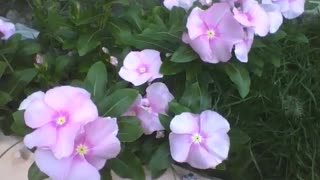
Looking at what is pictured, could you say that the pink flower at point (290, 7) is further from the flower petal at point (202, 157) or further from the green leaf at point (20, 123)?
the green leaf at point (20, 123)

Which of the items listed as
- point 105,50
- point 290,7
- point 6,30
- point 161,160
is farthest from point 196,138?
point 6,30

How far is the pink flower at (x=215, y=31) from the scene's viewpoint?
4.46 feet

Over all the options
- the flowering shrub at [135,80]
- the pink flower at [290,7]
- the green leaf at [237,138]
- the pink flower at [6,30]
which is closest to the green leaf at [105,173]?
the flowering shrub at [135,80]

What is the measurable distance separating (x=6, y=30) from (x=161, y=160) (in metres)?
0.63

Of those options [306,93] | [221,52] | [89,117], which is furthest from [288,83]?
[89,117]

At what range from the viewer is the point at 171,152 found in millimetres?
1288

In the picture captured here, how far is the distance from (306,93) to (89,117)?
69 cm

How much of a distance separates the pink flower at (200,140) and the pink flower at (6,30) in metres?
0.61

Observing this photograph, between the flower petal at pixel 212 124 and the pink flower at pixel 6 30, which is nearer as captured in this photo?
the flower petal at pixel 212 124

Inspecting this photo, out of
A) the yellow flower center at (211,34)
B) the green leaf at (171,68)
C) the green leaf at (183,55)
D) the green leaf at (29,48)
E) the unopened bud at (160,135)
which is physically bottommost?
the unopened bud at (160,135)

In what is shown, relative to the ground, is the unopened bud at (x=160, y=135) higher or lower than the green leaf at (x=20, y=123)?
lower

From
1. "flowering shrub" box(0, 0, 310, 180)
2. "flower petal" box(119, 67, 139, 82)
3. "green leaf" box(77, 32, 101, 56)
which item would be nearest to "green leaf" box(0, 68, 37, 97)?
"flowering shrub" box(0, 0, 310, 180)

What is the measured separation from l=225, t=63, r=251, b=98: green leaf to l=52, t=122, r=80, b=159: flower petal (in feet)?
1.42

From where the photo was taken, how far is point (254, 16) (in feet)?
4.63
